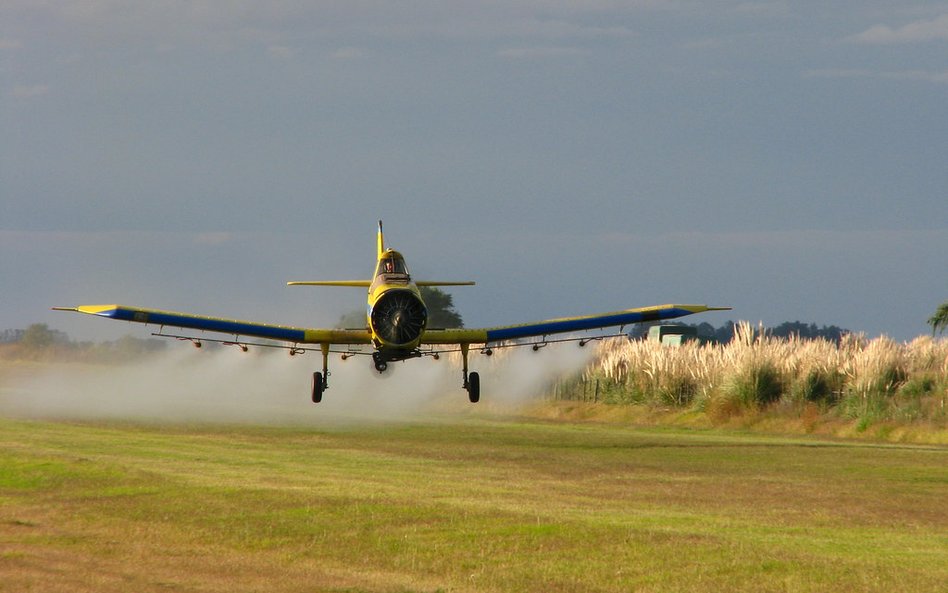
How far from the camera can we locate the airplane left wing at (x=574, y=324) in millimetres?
37094

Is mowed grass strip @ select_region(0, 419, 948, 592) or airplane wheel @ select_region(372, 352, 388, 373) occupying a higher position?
airplane wheel @ select_region(372, 352, 388, 373)

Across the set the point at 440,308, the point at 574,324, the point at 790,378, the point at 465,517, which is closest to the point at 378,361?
the point at 574,324

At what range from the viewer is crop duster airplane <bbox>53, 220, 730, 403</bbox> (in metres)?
33.4

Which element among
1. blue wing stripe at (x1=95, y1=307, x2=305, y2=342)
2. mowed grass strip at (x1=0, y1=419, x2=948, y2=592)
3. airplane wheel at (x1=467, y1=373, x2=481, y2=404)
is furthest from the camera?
airplane wheel at (x1=467, y1=373, x2=481, y2=404)

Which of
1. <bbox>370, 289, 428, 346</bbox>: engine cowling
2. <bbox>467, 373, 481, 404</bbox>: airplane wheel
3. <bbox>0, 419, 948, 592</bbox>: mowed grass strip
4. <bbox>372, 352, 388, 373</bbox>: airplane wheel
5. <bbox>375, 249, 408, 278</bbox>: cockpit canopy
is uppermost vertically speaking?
<bbox>375, 249, 408, 278</bbox>: cockpit canopy

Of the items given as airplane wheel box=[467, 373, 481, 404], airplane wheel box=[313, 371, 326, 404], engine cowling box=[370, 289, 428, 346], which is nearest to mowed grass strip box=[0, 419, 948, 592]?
airplane wheel box=[313, 371, 326, 404]

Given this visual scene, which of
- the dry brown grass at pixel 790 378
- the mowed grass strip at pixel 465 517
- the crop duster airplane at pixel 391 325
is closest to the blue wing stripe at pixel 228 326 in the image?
the crop duster airplane at pixel 391 325

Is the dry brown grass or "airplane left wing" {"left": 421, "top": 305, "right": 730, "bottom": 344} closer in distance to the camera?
"airplane left wing" {"left": 421, "top": 305, "right": 730, "bottom": 344}

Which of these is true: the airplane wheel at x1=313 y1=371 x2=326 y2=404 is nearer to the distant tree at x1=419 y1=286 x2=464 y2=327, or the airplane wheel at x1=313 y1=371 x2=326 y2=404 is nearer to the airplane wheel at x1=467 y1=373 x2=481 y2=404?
the airplane wheel at x1=467 y1=373 x2=481 y2=404

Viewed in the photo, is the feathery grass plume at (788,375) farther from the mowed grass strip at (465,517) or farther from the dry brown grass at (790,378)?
the mowed grass strip at (465,517)

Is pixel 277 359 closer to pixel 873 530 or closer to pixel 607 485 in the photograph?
pixel 607 485

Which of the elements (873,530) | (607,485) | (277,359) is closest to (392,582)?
(873,530)

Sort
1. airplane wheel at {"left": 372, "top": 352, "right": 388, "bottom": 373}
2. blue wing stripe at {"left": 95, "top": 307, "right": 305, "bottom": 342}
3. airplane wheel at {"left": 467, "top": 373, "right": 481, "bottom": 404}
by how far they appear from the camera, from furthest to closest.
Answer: airplane wheel at {"left": 467, "top": 373, "right": 481, "bottom": 404}, blue wing stripe at {"left": 95, "top": 307, "right": 305, "bottom": 342}, airplane wheel at {"left": 372, "top": 352, "right": 388, "bottom": 373}

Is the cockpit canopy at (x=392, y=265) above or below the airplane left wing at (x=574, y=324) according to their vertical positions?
above
